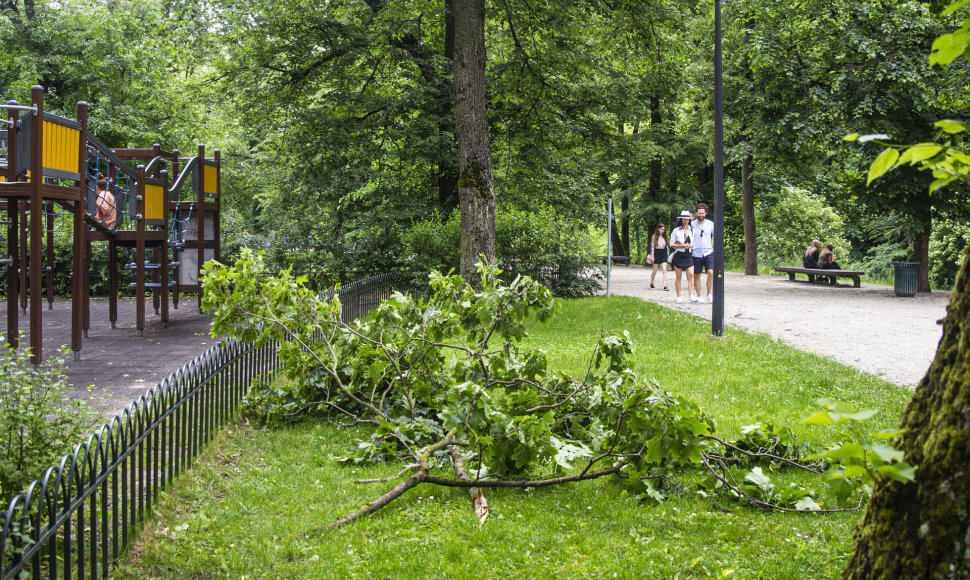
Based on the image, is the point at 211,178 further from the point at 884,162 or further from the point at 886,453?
the point at 886,453

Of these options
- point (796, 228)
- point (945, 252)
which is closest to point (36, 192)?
point (945, 252)

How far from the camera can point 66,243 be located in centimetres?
1869

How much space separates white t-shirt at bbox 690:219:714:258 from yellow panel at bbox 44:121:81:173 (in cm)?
1109

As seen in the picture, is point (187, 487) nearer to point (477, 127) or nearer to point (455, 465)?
point (455, 465)

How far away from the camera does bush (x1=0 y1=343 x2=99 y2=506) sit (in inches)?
136

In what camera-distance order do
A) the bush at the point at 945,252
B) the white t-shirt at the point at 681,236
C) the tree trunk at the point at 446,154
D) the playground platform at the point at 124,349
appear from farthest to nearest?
the bush at the point at 945,252 → the tree trunk at the point at 446,154 → the white t-shirt at the point at 681,236 → the playground platform at the point at 124,349

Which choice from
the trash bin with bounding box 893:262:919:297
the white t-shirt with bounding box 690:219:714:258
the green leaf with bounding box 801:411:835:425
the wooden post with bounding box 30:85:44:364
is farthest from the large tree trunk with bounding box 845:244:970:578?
the trash bin with bounding box 893:262:919:297

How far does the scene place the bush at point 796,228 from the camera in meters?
32.7

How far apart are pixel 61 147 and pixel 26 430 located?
5810 mm

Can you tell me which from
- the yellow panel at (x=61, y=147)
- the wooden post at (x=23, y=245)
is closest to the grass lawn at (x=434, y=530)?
the yellow panel at (x=61, y=147)

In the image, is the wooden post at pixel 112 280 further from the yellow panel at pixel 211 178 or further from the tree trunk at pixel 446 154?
the tree trunk at pixel 446 154

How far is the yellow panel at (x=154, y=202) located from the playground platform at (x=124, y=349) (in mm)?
1695

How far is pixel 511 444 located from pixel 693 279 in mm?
12986

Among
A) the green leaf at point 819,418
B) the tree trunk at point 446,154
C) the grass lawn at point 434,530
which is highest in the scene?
the tree trunk at point 446,154
